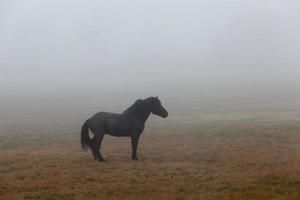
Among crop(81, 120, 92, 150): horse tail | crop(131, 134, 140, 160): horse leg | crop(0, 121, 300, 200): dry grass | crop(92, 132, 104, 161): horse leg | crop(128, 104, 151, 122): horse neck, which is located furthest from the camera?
crop(128, 104, 151, 122): horse neck

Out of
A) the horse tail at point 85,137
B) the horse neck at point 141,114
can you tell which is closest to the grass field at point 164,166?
the horse tail at point 85,137

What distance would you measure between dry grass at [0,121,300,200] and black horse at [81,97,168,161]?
A: 33.9 inches

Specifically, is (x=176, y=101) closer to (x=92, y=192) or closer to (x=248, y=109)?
(x=248, y=109)

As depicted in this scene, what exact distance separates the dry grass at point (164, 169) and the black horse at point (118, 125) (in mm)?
861

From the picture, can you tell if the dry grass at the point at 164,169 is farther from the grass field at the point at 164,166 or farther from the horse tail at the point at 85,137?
the horse tail at the point at 85,137

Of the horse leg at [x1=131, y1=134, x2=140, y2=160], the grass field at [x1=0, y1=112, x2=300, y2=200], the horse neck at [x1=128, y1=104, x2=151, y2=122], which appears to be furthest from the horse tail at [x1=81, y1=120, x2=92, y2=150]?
the horse neck at [x1=128, y1=104, x2=151, y2=122]

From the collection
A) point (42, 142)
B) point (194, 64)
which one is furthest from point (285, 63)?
point (42, 142)

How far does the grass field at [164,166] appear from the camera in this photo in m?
15.1

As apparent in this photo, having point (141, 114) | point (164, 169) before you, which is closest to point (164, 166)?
point (164, 169)

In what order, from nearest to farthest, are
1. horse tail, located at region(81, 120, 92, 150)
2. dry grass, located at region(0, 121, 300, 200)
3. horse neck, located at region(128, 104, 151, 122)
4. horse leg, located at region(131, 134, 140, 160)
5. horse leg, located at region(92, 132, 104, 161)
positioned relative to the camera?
dry grass, located at region(0, 121, 300, 200) → horse tail, located at region(81, 120, 92, 150) → horse leg, located at region(92, 132, 104, 161) → horse leg, located at region(131, 134, 140, 160) → horse neck, located at region(128, 104, 151, 122)

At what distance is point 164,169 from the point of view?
63.4 feet

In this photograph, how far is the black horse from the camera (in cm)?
2178

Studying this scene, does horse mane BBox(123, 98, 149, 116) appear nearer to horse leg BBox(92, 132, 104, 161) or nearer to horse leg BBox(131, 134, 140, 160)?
horse leg BBox(131, 134, 140, 160)

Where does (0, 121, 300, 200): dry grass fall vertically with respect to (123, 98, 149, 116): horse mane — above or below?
below
